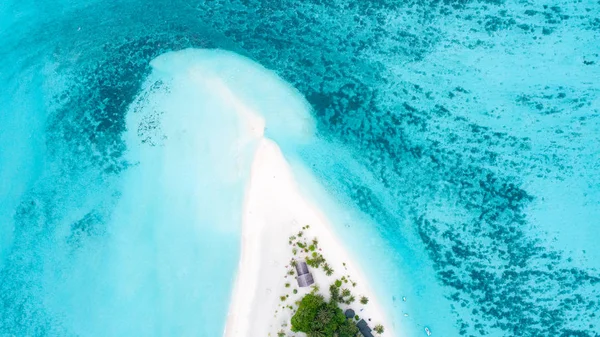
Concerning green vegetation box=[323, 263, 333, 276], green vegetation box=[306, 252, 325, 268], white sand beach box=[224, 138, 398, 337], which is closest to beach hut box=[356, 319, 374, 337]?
white sand beach box=[224, 138, 398, 337]

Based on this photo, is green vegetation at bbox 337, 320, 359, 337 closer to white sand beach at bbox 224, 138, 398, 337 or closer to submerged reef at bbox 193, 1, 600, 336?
white sand beach at bbox 224, 138, 398, 337

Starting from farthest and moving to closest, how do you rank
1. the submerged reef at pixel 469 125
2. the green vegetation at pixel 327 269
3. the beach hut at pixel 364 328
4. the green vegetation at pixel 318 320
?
the submerged reef at pixel 469 125 → the green vegetation at pixel 327 269 → the beach hut at pixel 364 328 → the green vegetation at pixel 318 320

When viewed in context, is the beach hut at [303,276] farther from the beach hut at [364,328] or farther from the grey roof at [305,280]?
the beach hut at [364,328]

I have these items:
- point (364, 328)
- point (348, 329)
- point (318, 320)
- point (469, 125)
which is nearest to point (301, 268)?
point (318, 320)

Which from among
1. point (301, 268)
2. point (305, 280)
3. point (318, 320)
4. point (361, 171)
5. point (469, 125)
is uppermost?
point (469, 125)

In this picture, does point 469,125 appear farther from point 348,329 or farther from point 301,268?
point 348,329

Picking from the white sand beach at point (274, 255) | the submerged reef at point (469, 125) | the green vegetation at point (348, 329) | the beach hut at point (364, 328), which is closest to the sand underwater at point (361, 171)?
the submerged reef at point (469, 125)
